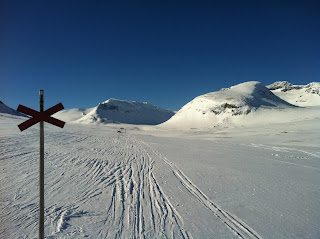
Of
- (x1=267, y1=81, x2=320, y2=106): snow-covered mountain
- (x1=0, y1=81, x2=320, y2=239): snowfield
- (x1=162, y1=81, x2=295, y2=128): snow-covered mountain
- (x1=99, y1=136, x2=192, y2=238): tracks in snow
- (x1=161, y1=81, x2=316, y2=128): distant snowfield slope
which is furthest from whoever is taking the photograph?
(x1=267, y1=81, x2=320, y2=106): snow-covered mountain

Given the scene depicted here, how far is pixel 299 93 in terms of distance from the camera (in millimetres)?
159750

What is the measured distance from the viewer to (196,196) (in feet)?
20.7

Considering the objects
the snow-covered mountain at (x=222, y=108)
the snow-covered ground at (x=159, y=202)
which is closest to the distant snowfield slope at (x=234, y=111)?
the snow-covered mountain at (x=222, y=108)

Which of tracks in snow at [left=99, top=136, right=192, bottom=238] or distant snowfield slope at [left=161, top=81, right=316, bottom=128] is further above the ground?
distant snowfield slope at [left=161, top=81, right=316, bottom=128]

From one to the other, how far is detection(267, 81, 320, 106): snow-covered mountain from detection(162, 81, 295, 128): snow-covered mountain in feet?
242

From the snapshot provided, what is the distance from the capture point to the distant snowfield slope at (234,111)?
52.4 metres

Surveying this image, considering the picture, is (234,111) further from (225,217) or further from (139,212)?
(139,212)

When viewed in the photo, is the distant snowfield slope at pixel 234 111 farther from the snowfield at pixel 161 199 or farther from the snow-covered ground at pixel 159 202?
the snow-covered ground at pixel 159 202

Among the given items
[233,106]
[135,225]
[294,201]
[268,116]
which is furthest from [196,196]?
[233,106]

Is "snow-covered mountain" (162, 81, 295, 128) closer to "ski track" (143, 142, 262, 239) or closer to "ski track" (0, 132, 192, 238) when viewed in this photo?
"ski track" (143, 142, 262, 239)

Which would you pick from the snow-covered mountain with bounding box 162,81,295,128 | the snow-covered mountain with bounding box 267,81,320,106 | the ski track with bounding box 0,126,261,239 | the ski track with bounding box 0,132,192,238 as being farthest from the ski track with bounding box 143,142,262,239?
the snow-covered mountain with bounding box 267,81,320,106

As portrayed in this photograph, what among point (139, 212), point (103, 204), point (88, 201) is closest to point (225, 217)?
point (139, 212)

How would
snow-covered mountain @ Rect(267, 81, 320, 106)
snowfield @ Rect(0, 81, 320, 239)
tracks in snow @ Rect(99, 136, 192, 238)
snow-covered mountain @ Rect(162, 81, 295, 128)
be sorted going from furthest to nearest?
snow-covered mountain @ Rect(267, 81, 320, 106), snow-covered mountain @ Rect(162, 81, 295, 128), snowfield @ Rect(0, 81, 320, 239), tracks in snow @ Rect(99, 136, 192, 238)

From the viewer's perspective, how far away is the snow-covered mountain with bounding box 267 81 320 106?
5167 inches
